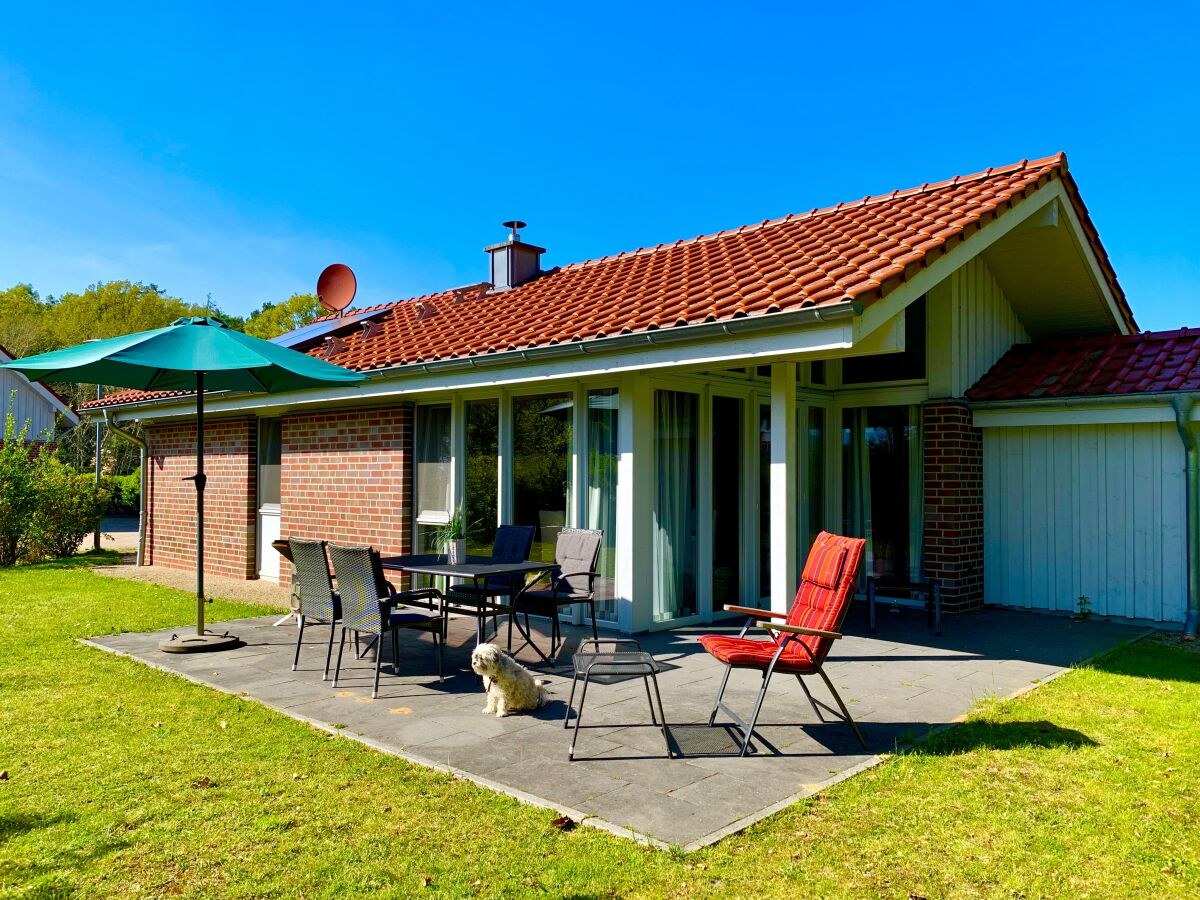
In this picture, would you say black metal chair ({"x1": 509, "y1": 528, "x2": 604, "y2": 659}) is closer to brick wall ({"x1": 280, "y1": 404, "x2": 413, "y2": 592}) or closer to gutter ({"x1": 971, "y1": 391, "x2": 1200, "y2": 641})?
brick wall ({"x1": 280, "y1": 404, "x2": 413, "y2": 592})

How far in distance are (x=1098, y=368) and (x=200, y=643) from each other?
9.38 m

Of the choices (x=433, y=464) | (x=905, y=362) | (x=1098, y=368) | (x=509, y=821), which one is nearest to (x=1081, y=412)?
(x=1098, y=368)

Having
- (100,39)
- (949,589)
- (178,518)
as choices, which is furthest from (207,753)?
(100,39)

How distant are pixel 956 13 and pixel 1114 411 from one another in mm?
7640

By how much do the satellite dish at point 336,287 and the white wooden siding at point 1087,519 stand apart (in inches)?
435

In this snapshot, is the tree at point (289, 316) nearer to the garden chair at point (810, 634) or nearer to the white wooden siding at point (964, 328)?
the white wooden siding at point (964, 328)

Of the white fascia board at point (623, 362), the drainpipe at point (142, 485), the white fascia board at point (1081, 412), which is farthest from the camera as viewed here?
the drainpipe at point (142, 485)

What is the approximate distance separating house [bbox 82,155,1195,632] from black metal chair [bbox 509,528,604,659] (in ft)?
1.69

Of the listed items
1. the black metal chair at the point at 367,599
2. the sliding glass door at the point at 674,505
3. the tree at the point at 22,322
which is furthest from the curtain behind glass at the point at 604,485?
the tree at the point at 22,322

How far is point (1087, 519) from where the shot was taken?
8.70 m

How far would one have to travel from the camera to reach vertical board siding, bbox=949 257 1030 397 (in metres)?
9.17

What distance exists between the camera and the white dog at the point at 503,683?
5027 mm

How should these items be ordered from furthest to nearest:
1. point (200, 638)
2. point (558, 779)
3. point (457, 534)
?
point (457, 534) → point (200, 638) → point (558, 779)

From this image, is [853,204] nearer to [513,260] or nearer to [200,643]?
[513,260]
